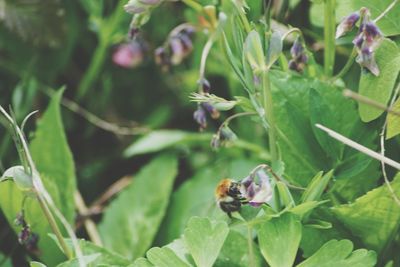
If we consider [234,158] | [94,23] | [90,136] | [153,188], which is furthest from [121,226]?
[94,23]

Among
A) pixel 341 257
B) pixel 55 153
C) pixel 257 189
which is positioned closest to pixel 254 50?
pixel 257 189

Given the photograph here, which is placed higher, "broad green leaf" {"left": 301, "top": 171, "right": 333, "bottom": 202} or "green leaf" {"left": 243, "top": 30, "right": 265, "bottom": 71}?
"green leaf" {"left": 243, "top": 30, "right": 265, "bottom": 71}

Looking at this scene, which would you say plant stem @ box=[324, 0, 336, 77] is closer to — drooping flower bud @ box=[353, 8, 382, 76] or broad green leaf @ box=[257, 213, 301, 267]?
drooping flower bud @ box=[353, 8, 382, 76]

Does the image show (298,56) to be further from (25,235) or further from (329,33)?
(25,235)

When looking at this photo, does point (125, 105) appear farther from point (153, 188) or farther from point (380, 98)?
point (380, 98)

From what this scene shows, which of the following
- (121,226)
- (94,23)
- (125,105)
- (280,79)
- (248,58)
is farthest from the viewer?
(125,105)

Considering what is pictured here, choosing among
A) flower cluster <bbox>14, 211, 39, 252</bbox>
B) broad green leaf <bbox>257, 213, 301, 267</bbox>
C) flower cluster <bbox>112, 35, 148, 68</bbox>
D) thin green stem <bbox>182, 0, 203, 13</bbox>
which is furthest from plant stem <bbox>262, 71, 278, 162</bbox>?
flower cluster <bbox>112, 35, 148, 68</bbox>

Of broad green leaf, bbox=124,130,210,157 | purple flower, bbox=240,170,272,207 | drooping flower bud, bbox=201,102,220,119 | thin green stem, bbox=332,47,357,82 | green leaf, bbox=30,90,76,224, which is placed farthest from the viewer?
broad green leaf, bbox=124,130,210,157

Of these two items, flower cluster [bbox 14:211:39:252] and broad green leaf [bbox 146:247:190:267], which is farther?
flower cluster [bbox 14:211:39:252]
